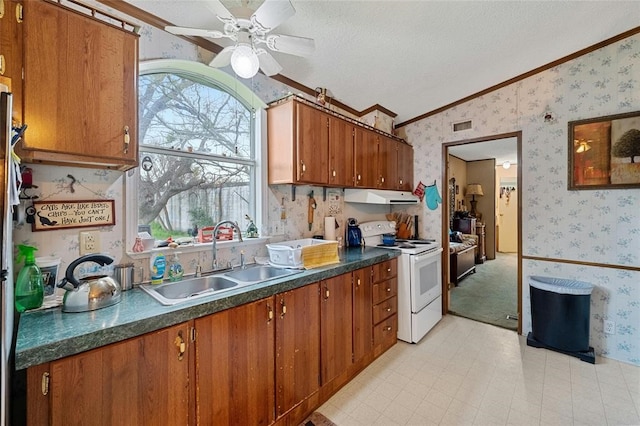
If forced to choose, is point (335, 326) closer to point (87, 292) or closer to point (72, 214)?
A: point (87, 292)

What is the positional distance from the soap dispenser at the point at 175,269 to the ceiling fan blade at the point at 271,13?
147 centimetres

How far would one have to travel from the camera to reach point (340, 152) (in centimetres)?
278

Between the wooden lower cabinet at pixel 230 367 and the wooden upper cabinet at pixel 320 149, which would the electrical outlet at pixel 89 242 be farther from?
the wooden upper cabinet at pixel 320 149

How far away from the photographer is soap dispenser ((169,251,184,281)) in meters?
1.84

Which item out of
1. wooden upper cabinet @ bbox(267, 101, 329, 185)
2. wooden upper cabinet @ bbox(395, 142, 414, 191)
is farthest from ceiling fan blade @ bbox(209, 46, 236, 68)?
wooden upper cabinet @ bbox(395, 142, 414, 191)

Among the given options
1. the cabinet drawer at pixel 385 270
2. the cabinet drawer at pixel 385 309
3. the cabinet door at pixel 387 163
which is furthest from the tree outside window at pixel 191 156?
the cabinet door at pixel 387 163

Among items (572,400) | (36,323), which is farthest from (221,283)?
(572,400)

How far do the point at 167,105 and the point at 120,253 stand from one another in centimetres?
107

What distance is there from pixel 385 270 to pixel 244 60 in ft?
6.79

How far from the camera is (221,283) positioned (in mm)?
1954

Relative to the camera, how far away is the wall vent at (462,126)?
11.4 feet

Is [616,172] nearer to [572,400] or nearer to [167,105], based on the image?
[572,400]

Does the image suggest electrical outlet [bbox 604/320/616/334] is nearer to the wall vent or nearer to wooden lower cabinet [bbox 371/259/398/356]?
wooden lower cabinet [bbox 371/259/398/356]

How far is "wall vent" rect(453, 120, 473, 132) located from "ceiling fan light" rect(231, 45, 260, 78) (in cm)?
287
